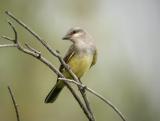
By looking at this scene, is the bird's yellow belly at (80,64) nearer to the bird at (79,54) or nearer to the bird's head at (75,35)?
the bird at (79,54)

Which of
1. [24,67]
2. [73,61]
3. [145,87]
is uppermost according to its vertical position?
[73,61]

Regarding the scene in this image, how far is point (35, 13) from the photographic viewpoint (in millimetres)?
12648

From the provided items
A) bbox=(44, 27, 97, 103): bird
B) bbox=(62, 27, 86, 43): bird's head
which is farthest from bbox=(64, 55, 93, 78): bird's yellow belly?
bbox=(62, 27, 86, 43): bird's head

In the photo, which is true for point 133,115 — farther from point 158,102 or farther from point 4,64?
point 4,64

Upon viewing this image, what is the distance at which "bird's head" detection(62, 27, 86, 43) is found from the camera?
20.7 ft

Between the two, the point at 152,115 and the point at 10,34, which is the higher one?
the point at 10,34

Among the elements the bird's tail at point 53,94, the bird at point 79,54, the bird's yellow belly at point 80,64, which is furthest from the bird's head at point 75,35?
the bird's tail at point 53,94

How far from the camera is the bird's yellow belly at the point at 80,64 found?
6.20m

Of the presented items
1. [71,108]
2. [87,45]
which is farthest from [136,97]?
[87,45]

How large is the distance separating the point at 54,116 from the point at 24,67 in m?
2.70

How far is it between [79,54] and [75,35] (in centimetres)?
17

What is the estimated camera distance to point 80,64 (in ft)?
20.5

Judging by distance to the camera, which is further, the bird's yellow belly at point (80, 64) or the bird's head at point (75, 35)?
the bird's head at point (75, 35)

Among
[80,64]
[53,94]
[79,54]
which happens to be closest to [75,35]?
[79,54]
